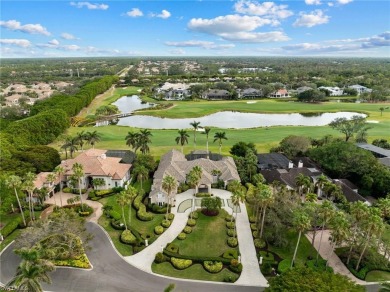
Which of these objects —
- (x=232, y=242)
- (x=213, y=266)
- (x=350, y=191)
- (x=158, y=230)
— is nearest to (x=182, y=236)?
(x=158, y=230)

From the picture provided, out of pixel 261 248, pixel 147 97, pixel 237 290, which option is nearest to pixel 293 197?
pixel 261 248

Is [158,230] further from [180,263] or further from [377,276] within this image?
[377,276]

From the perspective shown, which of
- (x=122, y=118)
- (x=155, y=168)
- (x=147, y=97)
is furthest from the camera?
(x=147, y=97)

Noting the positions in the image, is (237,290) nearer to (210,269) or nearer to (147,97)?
(210,269)

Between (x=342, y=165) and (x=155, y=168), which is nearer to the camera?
(x=342, y=165)

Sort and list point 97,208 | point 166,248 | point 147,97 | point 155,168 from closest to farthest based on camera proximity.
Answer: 1. point 166,248
2. point 97,208
3. point 155,168
4. point 147,97

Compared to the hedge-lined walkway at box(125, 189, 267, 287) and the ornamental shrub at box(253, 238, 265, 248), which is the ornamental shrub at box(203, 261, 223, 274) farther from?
the ornamental shrub at box(253, 238, 265, 248)

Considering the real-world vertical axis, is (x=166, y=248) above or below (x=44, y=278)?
below
